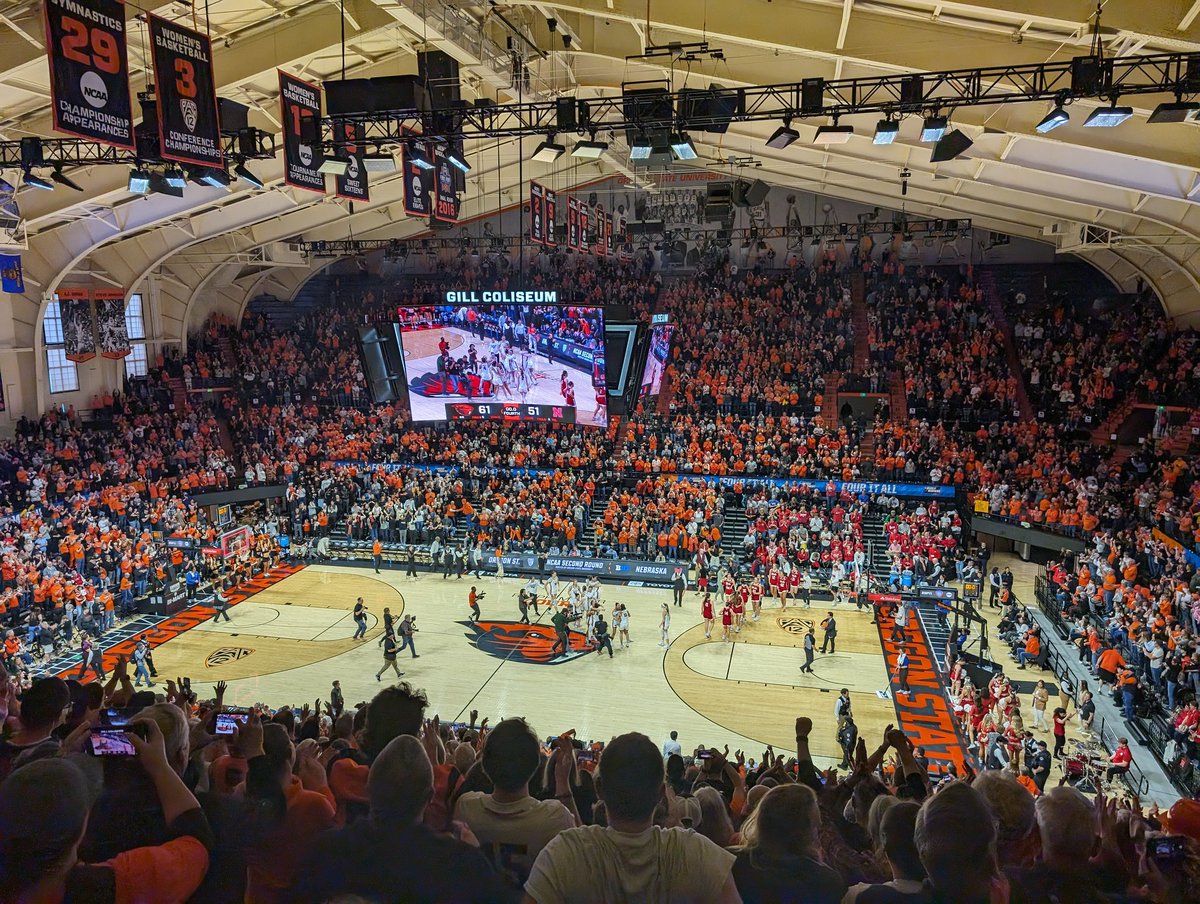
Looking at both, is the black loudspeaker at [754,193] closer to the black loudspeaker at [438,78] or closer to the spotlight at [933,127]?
the spotlight at [933,127]

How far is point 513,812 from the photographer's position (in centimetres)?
311

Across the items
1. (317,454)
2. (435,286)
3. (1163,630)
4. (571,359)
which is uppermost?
(435,286)

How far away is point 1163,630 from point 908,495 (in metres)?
11.0

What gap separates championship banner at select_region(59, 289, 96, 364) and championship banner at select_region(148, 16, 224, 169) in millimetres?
22903

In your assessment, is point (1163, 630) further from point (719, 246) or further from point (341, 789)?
point (719, 246)

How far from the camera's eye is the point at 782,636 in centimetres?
2111

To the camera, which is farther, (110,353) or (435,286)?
(435,286)

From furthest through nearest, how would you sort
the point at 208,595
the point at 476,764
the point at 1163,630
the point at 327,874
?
the point at 208,595
the point at 1163,630
the point at 476,764
the point at 327,874

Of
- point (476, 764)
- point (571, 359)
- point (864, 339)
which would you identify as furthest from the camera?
point (864, 339)

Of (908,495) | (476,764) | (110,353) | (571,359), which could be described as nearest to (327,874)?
(476,764)

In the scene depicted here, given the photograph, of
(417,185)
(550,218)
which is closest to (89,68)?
(417,185)

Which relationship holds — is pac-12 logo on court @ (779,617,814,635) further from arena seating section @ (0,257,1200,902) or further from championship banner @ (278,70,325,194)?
championship banner @ (278,70,325,194)

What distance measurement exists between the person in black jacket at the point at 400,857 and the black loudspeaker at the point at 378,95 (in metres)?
13.4

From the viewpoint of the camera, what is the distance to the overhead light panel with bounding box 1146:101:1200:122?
11117 mm
